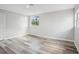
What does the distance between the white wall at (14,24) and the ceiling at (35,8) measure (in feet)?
0.21

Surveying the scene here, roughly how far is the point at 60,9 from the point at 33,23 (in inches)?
16.3

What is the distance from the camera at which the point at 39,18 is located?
1267 mm

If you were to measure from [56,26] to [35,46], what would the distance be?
1.35 feet

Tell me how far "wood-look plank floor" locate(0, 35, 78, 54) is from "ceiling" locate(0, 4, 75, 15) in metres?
0.36

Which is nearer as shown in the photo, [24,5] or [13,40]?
[24,5]

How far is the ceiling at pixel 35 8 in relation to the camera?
1.12 metres

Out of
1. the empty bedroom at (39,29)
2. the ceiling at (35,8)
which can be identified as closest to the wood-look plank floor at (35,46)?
the empty bedroom at (39,29)

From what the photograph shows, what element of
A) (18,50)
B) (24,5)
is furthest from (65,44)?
(24,5)

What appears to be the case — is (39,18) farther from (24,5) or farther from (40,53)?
(40,53)

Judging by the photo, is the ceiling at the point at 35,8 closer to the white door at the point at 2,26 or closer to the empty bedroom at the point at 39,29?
the empty bedroom at the point at 39,29

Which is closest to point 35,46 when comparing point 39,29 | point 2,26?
point 39,29

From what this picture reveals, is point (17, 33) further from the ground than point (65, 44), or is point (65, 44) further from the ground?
point (17, 33)

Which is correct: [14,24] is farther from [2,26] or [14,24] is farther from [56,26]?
[56,26]

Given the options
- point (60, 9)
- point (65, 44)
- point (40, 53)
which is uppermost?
point (60, 9)
